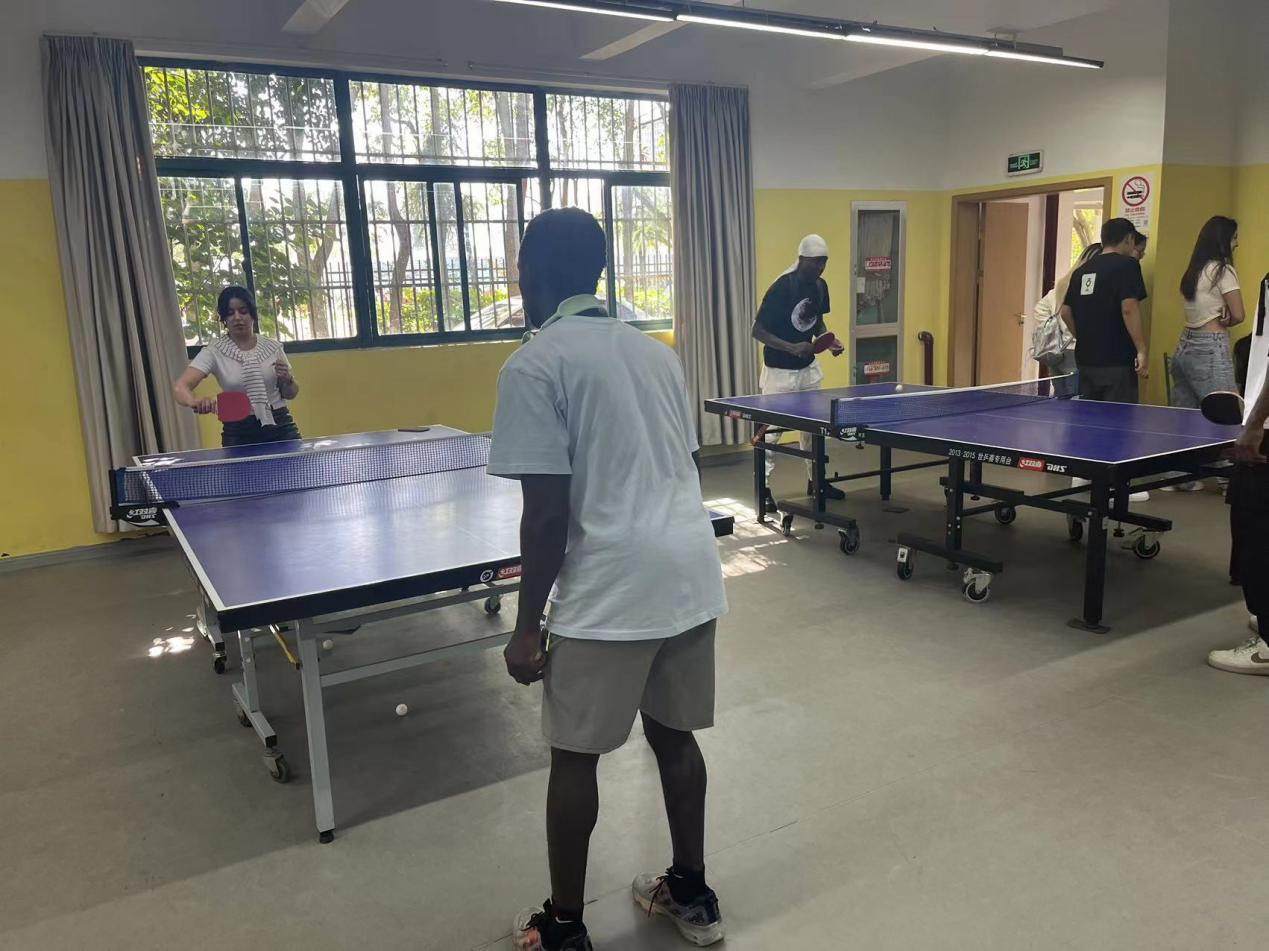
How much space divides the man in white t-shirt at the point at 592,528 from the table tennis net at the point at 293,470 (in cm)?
166

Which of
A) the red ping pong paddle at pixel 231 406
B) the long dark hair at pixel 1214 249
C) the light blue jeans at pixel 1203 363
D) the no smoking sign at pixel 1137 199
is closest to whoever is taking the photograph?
the red ping pong paddle at pixel 231 406

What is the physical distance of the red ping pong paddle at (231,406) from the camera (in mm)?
4191

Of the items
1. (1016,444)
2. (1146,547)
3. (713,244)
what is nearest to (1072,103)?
(713,244)

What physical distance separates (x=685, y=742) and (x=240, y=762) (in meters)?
1.76

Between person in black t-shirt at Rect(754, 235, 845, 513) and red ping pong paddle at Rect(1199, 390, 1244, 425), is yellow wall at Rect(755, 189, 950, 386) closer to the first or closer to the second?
person in black t-shirt at Rect(754, 235, 845, 513)

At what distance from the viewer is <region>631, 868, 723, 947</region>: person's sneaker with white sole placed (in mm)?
2078

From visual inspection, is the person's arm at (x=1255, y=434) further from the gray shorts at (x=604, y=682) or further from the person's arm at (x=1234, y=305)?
the person's arm at (x=1234, y=305)

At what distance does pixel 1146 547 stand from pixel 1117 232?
2025mm

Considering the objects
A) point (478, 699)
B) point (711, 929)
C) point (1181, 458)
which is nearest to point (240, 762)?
point (478, 699)

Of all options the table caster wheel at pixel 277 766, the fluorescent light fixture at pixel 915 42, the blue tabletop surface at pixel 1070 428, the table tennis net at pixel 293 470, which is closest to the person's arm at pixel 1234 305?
the blue tabletop surface at pixel 1070 428

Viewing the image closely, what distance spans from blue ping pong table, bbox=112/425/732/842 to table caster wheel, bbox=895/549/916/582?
205cm

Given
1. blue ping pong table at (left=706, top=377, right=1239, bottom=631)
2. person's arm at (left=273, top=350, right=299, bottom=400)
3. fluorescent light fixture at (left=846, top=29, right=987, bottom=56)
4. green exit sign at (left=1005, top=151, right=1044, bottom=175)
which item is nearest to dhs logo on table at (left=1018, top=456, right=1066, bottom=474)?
blue ping pong table at (left=706, top=377, right=1239, bottom=631)

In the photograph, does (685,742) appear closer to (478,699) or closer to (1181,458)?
(478,699)

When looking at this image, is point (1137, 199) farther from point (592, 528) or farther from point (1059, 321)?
point (592, 528)
